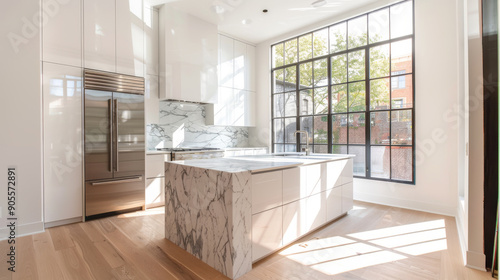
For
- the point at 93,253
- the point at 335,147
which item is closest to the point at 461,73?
the point at 335,147

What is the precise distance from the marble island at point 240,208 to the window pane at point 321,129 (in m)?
1.90

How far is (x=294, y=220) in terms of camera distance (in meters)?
2.32

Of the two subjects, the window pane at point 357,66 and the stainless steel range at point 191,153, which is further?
the window pane at point 357,66

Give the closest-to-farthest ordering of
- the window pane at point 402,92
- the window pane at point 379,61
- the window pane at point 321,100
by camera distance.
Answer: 1. the window pane at point 402,92
2. the window pane at point 379,61
3. the window pane at point 321,100

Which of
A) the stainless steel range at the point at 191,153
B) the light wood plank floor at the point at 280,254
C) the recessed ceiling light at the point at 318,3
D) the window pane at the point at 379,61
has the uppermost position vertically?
the recessed ceiling light at the point at 318,3

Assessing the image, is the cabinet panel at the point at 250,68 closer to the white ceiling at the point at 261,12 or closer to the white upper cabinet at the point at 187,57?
the white ceiling at the point at 261,12

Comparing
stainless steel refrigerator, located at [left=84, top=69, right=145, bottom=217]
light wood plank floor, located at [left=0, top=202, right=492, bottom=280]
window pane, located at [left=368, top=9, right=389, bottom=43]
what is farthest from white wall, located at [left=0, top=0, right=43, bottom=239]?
window pane, located at [left=368, top=9, right=389, bottom=43]

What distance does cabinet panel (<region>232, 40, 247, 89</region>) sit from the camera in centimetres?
527

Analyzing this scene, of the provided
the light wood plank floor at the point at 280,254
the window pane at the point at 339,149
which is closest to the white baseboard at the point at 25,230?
the light wood plank floor at the point at 280,254

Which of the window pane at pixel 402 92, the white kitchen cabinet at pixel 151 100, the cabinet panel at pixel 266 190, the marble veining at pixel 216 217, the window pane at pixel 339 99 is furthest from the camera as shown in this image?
the window pane at pixel 339 99

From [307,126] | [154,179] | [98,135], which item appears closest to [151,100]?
[98,135]

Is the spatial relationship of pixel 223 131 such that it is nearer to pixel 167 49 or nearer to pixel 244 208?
pixel 167 49

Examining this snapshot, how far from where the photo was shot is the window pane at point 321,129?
449 cm

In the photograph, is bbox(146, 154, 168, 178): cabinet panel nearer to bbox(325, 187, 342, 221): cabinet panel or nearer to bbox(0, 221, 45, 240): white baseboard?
bbox(0, 221, 45, 240): white baseboard
